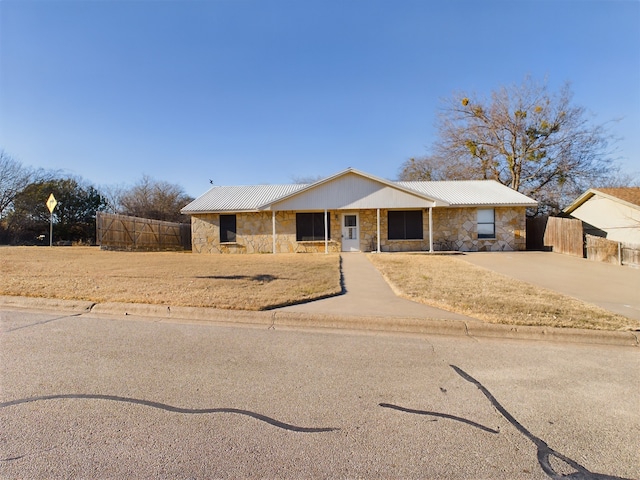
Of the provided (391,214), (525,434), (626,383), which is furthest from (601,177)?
(525,434)

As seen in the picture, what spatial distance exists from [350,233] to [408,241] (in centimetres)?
337

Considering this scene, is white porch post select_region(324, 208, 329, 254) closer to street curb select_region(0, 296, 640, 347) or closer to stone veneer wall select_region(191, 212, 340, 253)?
stone veneer wall select_region(191, 212, 340, 253)

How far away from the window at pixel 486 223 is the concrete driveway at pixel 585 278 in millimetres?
4893

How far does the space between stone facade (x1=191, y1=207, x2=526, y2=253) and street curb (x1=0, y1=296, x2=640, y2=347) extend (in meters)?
14.3

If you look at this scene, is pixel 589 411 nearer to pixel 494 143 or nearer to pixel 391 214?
pixel 391 214

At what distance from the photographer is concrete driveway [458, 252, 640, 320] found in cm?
733

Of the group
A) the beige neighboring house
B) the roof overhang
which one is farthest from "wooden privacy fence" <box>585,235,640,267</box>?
the roof overhang

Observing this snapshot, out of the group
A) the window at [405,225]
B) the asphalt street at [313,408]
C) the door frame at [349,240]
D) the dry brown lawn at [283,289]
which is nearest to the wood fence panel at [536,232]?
the window at [405,225]

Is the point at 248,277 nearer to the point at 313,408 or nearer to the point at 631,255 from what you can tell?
the point at 313,408

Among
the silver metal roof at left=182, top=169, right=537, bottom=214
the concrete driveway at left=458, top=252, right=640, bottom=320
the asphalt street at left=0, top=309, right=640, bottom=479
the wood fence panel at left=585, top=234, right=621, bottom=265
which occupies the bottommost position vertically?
the asphalt street at left=0, top=309, right=640, bottom=479

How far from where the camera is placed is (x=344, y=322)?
567cm

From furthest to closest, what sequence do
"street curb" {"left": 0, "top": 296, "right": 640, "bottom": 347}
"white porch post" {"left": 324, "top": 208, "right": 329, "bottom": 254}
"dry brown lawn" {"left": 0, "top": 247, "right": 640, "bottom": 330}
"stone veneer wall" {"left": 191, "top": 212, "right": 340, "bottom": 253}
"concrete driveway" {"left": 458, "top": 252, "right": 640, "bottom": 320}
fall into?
"stone veneer wall" {"left": 191, "top": 212, "right": 340, "bottom": 253} → "white porch post" {"left": 324, "top": 208, "right": 329, "bottom": 254} → "concrete driveway" {"left": 458, "top": 252, "right": 640, "bottom": 320} → "dry brown lawn" {"left": 0, "top": 247, "right": 640, "bottom": 330} → "street curb" {"left": 0, "top": 296, "right": 640, "bottom": 347}

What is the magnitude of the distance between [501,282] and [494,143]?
80.5ft

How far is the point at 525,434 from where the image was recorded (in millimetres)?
2711
